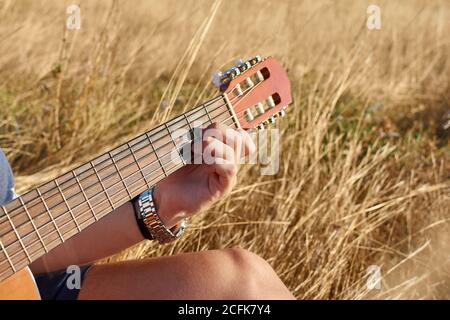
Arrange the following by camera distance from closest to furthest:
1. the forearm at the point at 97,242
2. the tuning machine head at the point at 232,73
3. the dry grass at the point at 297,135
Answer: the forearm at the point at 97,242
the tuning machine head at the point at 232,73
the dry grass at the point at 297,135

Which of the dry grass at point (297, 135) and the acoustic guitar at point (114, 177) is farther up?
the acoustic guitar at point (114, 177)

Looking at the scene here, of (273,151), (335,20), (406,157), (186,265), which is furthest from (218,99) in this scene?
(335,20)

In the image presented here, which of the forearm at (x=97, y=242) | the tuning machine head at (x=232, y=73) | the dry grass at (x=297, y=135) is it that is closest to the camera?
the forearm at (x=97, y=242)

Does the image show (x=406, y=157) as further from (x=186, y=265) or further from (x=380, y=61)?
(x=186, y=265)

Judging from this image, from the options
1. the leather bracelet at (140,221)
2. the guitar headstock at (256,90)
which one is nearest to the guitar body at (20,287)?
the leather bracelet at (140,221)

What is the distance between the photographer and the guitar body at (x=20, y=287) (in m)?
1.32

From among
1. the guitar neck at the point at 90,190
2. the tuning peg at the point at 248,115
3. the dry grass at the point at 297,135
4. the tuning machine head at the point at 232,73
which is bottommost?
the dry grass at the point at 297,135

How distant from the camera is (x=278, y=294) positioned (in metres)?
1.36

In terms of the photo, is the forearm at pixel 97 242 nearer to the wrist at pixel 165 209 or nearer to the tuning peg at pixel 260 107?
the wrist at pixel 165 209

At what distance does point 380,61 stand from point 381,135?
101 centimetres

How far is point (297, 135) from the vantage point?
2.70 m

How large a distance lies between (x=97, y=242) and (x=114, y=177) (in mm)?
176

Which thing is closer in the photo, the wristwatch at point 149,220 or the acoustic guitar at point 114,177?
the acoustic guitar at point 114,177

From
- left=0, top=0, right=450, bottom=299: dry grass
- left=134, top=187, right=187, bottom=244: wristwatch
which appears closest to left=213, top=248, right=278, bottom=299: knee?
left=134, top=187, right=187, bottom=244: wristwatch
